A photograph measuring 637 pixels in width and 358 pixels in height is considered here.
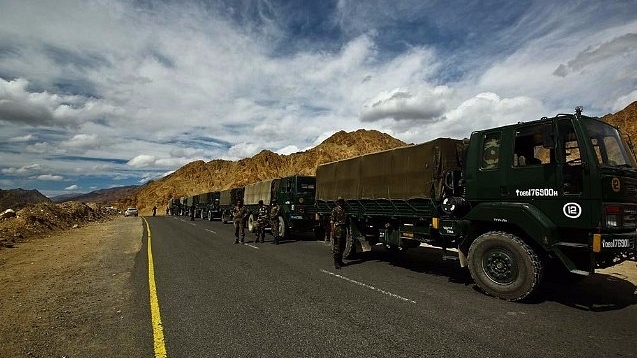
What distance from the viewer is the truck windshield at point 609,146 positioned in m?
6.10

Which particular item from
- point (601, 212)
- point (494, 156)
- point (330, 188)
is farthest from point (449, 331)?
point (330, 188)

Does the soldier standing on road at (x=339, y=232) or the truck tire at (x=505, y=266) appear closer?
the truck tire at (x=505, y=266)

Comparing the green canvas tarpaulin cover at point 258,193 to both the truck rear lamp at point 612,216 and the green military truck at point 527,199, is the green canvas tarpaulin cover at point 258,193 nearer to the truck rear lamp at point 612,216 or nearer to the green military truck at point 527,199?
the green military truck at point 527,199

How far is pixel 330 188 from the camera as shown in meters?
12.8

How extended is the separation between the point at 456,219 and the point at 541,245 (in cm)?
169

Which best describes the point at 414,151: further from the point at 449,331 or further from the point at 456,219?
the point at 449,331

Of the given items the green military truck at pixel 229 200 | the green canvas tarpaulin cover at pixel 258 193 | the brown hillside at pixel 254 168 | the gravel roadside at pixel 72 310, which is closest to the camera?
the gravel roadside at pixel 72 310

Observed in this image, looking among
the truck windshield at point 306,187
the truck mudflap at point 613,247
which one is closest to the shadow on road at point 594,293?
the truck mudflap at point 613,247

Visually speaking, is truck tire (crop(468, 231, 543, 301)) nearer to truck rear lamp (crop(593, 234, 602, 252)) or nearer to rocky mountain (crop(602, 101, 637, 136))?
truck rear lamp (crop(593, 234, 602, 252))

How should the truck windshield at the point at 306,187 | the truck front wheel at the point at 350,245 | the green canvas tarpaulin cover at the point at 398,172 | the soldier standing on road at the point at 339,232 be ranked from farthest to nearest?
the truck windshield at the point at 306,187
the truck front wheel at the point at 350,245
the soldier standing on road at the point at 339,232
the green canvas tarpaulin cover at the point at 398,172

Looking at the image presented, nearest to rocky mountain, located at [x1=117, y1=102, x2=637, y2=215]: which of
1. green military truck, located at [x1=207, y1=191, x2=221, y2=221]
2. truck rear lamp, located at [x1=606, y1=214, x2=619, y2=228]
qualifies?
green military truck, located at [x1=207, y1=191, x2=221, y2=221]

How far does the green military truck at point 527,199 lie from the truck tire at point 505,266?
17 millimetres

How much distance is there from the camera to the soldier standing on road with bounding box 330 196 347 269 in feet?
31.8

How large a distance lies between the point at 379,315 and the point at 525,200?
10.8ft
